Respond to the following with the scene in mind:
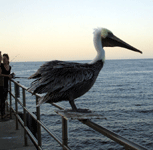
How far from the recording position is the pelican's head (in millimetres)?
2398

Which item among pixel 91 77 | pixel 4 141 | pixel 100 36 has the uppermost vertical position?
pixel 100 36

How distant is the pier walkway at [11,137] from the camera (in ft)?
12.1

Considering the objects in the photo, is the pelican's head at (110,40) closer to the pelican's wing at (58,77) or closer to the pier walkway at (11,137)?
the pelican's wing at (58,77)

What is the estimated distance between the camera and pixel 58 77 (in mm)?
2035

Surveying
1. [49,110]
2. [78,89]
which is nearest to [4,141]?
[78,89]

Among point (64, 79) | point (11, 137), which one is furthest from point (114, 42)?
point (11, 137)

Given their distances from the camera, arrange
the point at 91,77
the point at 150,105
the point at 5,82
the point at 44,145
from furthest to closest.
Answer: the point at 150,105 → the point at 44,145 → the point at 5,82 → the point at 91,77

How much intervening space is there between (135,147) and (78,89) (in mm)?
1180

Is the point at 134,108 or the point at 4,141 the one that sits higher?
the point at 4,141

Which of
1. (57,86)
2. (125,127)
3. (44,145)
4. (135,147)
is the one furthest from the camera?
(125,127)

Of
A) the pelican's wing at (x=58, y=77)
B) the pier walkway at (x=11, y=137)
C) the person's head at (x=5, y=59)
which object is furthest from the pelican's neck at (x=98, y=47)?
the person's head at (x=5, y=59)

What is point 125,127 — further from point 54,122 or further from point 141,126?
point 54,122

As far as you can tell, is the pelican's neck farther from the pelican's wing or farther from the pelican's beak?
the pelican's wing

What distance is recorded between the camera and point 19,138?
13.3 feet
